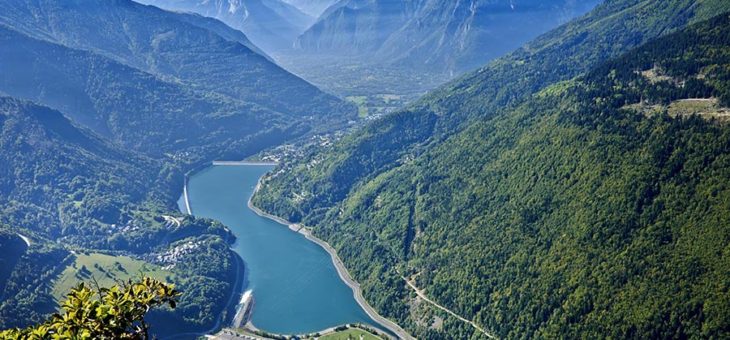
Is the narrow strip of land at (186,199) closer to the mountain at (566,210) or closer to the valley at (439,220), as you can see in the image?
the valley at (439,220)

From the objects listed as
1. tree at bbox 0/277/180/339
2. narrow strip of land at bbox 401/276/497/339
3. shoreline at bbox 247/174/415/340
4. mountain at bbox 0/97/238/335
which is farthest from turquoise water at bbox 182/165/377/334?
tree at bbox 0/277/180/339

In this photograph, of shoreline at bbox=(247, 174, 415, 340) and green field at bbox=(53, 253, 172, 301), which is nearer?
shoreline at bbox=(247, 174, 415, 340)

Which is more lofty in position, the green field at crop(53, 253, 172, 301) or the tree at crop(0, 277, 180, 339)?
the tree at crop(0, 277, 180, 339)

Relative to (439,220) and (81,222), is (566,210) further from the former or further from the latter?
(81,222)

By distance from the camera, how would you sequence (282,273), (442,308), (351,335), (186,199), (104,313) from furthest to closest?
(186,199)
(282,273)
(442,308)
(351,335)
(104,313)

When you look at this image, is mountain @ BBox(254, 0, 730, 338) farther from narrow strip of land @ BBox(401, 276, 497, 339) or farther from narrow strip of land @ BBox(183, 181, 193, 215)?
narrow strip of land @ BBox(183, 181, 193, 215)

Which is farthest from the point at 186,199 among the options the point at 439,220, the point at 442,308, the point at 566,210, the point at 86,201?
the point at 566,210

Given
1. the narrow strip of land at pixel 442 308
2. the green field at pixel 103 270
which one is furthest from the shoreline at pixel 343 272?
→ the green field at pixel 103 270

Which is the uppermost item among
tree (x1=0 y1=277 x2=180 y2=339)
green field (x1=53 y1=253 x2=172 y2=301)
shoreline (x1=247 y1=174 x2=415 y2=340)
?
tree (x1=0 y1=277 x2=180 y2=339)
